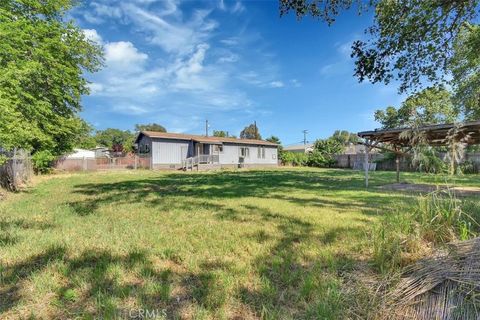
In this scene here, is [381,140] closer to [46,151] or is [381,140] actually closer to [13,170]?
[13,170]

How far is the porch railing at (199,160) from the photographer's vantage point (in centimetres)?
2655

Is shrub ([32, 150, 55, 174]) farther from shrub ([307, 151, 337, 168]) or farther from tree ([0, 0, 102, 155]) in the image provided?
shrub ([307, 151, 337, 168])

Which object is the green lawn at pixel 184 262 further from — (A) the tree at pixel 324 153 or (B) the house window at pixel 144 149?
(A) the tree at pixel 324 153

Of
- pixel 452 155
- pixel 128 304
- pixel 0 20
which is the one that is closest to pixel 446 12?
pixel 452 155

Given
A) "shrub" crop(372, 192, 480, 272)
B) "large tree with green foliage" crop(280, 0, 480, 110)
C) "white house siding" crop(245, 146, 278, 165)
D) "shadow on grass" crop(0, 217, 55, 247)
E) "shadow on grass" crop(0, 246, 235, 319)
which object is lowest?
"shadow on grass" crop(0, 246, 235, 319)

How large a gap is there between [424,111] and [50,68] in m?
17.8

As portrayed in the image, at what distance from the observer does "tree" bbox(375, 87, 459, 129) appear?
11.9 ft

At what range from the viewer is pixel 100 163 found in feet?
84.6

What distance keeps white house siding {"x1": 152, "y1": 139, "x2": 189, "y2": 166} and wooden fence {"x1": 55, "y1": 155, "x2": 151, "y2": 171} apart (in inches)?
39.1

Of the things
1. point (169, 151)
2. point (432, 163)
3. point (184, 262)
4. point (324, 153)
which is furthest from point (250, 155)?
point (184, 262)

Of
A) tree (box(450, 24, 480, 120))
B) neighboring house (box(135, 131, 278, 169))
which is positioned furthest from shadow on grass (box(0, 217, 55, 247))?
neighboring house (box(135, 131, 278, 169))

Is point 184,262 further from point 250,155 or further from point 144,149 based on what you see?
point 250,155

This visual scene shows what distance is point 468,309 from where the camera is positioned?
6.10ft

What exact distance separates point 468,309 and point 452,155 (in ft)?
5.58
